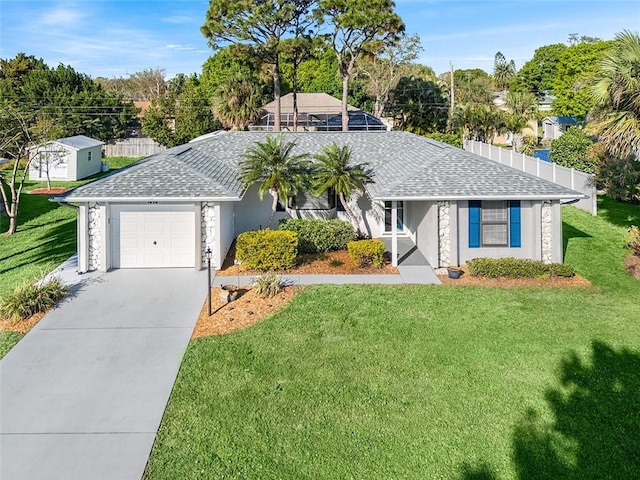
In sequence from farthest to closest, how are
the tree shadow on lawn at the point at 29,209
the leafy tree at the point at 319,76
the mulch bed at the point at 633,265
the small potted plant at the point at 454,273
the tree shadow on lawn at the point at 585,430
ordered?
the leafy tree at the point at 319,76
the tree shadow on lawn at the point at 29,209
the mulch bed at the point at 633,265
the small potted plant at the point at 454,273
the tree shadow on lawn at the point at 585,430

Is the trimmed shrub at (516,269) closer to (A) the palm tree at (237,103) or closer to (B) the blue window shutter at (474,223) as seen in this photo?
(B) the blue window shutter at (474,223)

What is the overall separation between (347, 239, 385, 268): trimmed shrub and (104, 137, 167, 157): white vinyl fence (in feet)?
123

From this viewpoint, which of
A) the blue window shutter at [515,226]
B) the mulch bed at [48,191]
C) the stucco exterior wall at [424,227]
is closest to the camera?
the blue window shutter at [515,226]

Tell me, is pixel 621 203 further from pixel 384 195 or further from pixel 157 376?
pixel 157 376

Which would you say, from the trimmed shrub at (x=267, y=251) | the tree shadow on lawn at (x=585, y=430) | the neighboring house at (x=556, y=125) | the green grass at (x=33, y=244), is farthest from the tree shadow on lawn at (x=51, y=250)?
the neighboring house at (x=556, y=125)

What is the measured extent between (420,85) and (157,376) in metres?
44.8

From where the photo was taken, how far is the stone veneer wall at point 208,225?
14469mm

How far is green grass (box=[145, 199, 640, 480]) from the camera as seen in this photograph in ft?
20.3

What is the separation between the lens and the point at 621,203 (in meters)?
22.5

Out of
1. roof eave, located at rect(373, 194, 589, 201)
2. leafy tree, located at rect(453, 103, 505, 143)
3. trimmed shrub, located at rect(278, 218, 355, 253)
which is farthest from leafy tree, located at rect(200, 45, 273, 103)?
roof eave, located at rect(373, 194, 589, 201)

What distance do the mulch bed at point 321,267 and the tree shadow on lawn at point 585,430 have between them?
21.5 feet

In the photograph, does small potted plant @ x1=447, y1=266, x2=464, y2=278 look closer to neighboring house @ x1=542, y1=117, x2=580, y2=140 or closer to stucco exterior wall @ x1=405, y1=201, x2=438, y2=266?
stucco exterior wall @ x1=405, y1=201, x2=438, y2=266

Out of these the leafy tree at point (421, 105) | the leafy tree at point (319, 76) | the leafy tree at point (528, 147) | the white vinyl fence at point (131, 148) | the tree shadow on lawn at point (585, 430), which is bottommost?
the tree shadow on lawn at point (585, 430)

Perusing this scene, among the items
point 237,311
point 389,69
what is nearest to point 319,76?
point 389,69
